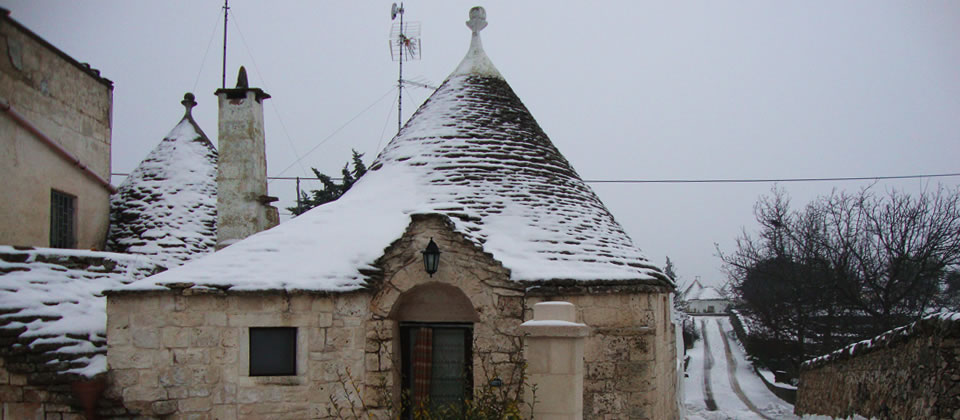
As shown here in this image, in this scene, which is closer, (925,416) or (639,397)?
(925,416)

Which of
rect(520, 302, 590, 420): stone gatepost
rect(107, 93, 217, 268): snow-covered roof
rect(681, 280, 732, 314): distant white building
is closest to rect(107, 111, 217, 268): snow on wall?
rect(107, 93, 217, 268): snow-covered roof

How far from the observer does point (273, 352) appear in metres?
7.66

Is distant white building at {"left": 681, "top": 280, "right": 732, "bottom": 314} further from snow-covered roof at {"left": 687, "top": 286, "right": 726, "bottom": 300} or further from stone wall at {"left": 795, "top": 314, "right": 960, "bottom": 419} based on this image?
stone wall at {"left": 795, "top": 314, "right": 960, "bottom": 419}

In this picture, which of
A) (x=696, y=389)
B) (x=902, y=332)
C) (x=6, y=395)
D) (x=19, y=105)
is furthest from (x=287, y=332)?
(x=696, y=389)

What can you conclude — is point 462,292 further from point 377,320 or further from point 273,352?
point 273,352

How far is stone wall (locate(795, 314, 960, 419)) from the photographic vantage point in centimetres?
588

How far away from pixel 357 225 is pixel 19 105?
17.2 ft

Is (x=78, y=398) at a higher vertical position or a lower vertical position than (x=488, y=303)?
lower

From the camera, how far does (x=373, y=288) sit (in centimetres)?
787

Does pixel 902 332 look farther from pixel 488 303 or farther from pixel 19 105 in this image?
pixel 19 105

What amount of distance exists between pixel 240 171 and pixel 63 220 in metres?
2.99

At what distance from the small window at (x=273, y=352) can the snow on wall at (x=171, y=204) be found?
4.70 metres

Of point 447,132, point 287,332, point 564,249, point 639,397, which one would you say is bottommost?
point 639,397

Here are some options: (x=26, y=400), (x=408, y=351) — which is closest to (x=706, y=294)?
(x=408, y=351)
